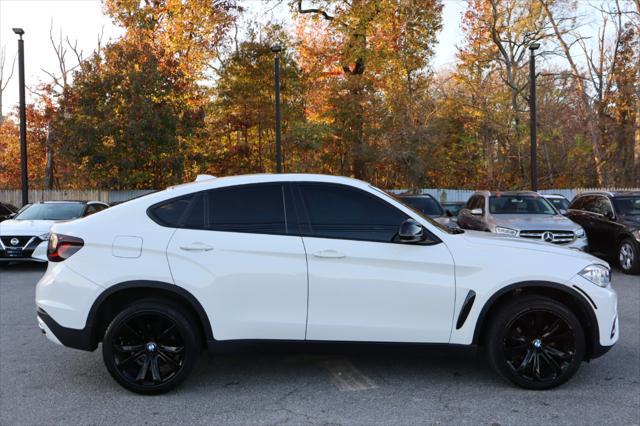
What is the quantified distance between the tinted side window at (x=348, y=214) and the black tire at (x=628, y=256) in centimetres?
794

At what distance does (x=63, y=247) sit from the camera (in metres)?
4.23

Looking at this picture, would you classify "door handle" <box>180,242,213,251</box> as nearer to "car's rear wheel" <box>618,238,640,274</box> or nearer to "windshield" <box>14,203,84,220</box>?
"car's rear wheel" <box>618,238,640,274</box>

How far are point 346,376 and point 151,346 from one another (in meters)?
1.62

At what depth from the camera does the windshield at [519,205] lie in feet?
37.4

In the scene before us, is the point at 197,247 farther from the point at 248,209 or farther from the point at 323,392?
the point at 323,392

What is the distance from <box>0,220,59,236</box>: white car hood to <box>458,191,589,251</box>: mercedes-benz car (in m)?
8.86

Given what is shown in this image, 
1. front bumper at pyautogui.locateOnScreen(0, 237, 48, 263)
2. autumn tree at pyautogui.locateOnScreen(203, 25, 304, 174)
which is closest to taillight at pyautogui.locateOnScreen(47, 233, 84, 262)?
front bumper at pyautogui.locateOnScreen(0, 237, 48, 263)

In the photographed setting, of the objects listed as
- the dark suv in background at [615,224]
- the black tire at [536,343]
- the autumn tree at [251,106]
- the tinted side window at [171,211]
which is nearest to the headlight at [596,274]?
the black tire at [536,343]

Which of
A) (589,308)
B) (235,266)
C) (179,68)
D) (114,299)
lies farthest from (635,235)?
(179,68)

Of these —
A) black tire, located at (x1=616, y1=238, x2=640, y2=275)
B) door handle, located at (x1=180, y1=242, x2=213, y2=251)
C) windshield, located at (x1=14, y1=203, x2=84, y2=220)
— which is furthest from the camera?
windshield, located at (x1=14, y1=203, x2=84, y2=220)

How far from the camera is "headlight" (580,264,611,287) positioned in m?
4.32

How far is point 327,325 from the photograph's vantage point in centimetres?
416

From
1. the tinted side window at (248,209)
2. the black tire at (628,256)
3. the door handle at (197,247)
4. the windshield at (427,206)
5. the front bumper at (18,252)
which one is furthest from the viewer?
the windshield at (427,206)

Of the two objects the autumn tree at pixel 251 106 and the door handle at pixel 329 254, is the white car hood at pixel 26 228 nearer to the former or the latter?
the door handle at pixel 329 254
